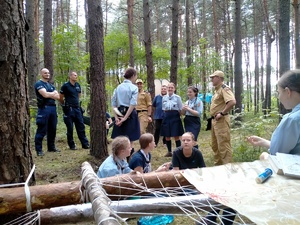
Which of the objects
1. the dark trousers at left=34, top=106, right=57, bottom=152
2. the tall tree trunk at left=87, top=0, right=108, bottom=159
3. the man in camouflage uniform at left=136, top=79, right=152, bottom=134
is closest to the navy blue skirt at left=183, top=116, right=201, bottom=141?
the man in camouflage uniform at left=136, top=79, right=152, bottom=134

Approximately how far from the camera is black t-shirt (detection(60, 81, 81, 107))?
20.8ft

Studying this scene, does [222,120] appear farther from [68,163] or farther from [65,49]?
[65,49]

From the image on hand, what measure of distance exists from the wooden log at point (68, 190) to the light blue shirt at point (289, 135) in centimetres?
66

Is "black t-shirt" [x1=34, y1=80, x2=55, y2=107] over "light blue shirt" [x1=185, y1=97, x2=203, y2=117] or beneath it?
over

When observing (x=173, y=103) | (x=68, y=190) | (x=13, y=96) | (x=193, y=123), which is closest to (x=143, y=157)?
(x=68, y=190)

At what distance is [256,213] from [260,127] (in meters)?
4.15

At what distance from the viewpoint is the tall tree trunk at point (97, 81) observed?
17.6 ft

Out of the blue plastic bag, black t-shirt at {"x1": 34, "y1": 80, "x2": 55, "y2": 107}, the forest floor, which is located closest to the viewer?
the blue plastic bag

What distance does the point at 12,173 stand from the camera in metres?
2.10

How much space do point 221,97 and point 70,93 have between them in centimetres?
313

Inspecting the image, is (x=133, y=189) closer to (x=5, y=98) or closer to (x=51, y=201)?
(x=51, y=201)

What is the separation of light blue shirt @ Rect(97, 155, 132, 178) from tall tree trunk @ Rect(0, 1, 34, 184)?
3.75ft

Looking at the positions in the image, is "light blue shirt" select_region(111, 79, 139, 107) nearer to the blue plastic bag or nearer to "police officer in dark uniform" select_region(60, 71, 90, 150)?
"police officer in dark uniform" select_region(60, 71, 90, 150)

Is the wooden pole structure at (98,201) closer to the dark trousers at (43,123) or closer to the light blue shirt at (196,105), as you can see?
the light blue shirt at (196,105)
